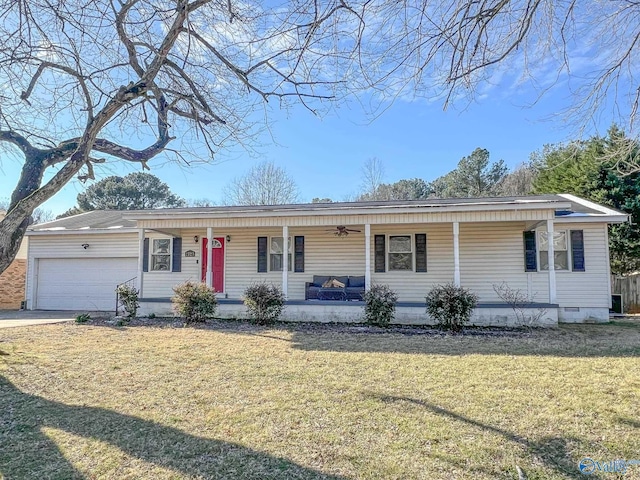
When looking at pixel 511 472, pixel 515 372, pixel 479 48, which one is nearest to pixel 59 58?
pixel 479 48

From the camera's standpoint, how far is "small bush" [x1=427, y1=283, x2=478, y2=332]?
8.57m

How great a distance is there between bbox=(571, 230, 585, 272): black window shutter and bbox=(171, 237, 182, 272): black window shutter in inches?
463

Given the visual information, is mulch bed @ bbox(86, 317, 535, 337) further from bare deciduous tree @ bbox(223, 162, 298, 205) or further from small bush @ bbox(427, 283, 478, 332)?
bare deciduous tree @ bbox(223, 162, 298, 205)

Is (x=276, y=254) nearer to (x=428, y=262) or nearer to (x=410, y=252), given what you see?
(x=410, y=252)

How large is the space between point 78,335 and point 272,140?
6.07 metres

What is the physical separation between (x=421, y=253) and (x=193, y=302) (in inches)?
256

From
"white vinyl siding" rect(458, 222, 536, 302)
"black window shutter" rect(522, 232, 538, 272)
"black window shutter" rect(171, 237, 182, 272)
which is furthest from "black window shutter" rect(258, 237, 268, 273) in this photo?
"black window shutter" rect(522, 232, 538, 272)

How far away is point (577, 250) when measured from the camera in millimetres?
10695

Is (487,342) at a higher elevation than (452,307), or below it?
below

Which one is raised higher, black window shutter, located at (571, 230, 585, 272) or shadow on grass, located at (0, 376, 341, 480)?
black window shutter, located at (571, 230, 585, 272)

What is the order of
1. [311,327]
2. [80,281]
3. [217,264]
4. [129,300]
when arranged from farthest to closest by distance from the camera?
[80,281] → [217,264] → [129,300] → [311,327]

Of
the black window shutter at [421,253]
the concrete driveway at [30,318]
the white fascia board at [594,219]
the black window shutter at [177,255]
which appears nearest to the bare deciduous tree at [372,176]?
the black window shutter at [421,253]

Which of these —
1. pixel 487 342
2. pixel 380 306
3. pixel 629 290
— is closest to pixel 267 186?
pixel 380 306

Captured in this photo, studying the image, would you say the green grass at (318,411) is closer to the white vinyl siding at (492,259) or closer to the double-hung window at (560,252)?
the white vinyl siding at (492,259)
